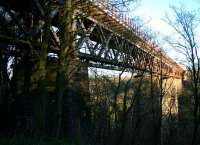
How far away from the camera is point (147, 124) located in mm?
31359

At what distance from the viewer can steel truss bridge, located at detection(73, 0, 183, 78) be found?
1897 centimetres

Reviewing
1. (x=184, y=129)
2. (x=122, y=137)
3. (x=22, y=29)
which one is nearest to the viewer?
(x=22, y=29)

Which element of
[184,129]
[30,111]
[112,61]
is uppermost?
[112,61]

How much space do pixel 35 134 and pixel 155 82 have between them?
21999 mm

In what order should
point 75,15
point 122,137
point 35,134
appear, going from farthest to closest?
point 122,137 → point 75,15 → point 35,134

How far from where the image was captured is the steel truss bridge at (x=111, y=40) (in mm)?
18970

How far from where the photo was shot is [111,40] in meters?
27.9

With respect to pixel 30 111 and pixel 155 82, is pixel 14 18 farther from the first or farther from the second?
pixel 155 82

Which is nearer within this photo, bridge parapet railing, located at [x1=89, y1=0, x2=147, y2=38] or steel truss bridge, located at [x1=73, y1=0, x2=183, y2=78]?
bridge parapet railing, located at [x1=89, y1=0, x2=147, y2=38]

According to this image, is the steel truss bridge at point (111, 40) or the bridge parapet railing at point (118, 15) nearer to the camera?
the bridge parapet railing at point (118, 15)

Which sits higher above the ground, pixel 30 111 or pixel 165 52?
pixel 165 52

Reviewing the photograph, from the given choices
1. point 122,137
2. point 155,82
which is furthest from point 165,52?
point 122,137

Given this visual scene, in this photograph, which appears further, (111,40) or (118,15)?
(111,40)

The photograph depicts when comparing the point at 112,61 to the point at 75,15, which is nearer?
the point at 75,15
